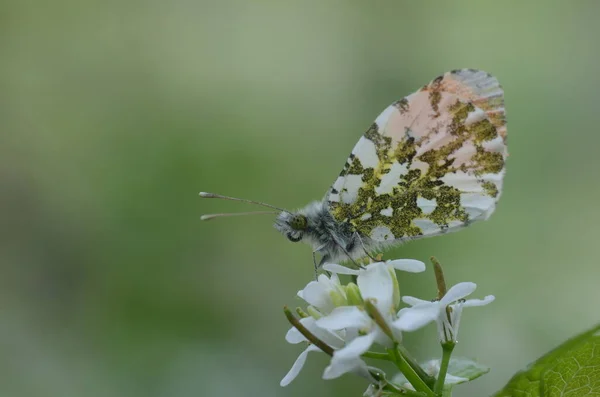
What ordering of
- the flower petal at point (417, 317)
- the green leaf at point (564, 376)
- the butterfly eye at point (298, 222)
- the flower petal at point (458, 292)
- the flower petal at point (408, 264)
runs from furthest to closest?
the butterfly eye at point (298, 222) < the flower petal at point (408, 264) < the flower petal at point (458, 292) < the flower petal at point (417, 317) < the green leaf at point (564, 376)

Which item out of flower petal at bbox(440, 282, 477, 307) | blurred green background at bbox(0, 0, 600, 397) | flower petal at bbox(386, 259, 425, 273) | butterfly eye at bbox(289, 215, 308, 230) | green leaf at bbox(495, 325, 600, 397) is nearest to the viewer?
green leaf at bbox(495, 325, 600, 397)

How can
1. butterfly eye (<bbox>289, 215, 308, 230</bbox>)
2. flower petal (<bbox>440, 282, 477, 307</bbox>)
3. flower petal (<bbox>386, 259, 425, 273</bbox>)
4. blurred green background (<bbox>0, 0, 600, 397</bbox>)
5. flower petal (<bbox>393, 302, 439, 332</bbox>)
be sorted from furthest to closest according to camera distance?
1. blurred green background (<bbox>0, 0, 600, 397</bbox>)
2. butterfly eye (<bbox>289, 215, 308, 230</bbox>)
3. flower petal (<bbox>386, 259, 425, 273</bbox>)
4. flower petal (<bbox>440, 282, 477, 307</bbox>)
5. flower petal (<bbox>393, 302, 439, 332</bbox>)

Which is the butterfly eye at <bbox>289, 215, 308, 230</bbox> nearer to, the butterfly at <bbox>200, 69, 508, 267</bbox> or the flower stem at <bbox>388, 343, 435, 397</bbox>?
the butterfly at <bbox>200, 69, 508, 267</bbox>

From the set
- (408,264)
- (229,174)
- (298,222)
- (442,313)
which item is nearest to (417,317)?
(442,313)

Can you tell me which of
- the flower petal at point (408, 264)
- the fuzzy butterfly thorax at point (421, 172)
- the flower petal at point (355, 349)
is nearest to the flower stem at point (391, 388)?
the flower petal at point (355, 349)

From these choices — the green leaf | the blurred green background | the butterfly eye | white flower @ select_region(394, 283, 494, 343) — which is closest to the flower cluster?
white flower @ select_region(394, 283, 494, 343)

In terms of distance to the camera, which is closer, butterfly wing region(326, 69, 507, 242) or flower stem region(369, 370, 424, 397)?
flower stem region(369, 370, 424, 397)

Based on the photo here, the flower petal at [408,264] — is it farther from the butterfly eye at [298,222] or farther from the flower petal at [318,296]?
the butterfly eye at [298,222]
